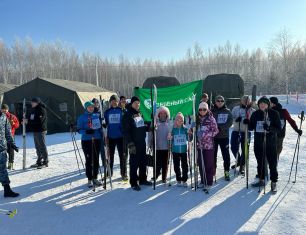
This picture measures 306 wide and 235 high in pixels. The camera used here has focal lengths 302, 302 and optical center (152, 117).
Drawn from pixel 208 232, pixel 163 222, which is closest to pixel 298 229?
pixel 208 232

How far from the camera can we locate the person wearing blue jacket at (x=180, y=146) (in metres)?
5.89

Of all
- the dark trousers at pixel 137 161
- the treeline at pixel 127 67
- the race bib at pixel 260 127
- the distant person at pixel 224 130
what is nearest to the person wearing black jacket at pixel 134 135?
the dark trousers at pixel 137 161

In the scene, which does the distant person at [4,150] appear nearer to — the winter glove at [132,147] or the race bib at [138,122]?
the winter glove at [132,147]

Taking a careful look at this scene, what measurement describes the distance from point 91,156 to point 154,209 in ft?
6.31

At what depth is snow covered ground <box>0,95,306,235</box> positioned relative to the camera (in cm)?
413

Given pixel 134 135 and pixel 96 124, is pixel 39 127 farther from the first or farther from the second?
pixel 134 135

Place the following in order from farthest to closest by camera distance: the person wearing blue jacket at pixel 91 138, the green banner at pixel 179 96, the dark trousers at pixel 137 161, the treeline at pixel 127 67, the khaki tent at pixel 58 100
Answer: the treeline at pixel 127 67
the khaki tent at pixel 58 100
the green banner at pixel 179 96
the person wearing blue jacket at pixel 91 138
the dark trousers at pixel 137 161

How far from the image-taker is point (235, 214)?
14.8 ft

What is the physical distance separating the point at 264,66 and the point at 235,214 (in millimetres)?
65413

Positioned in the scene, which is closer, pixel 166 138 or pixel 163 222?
pixel 163 222

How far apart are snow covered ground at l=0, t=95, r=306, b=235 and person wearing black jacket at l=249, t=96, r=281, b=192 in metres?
0.50

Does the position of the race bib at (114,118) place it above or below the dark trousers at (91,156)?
above

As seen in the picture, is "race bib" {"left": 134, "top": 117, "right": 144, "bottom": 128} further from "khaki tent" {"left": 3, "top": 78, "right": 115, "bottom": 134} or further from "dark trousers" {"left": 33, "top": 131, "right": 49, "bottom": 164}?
"khaki tent" {"left": 3, "top": 78, "right": 115, "bottom": 134}

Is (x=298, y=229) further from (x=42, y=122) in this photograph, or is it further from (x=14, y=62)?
(x=14, y=62)
